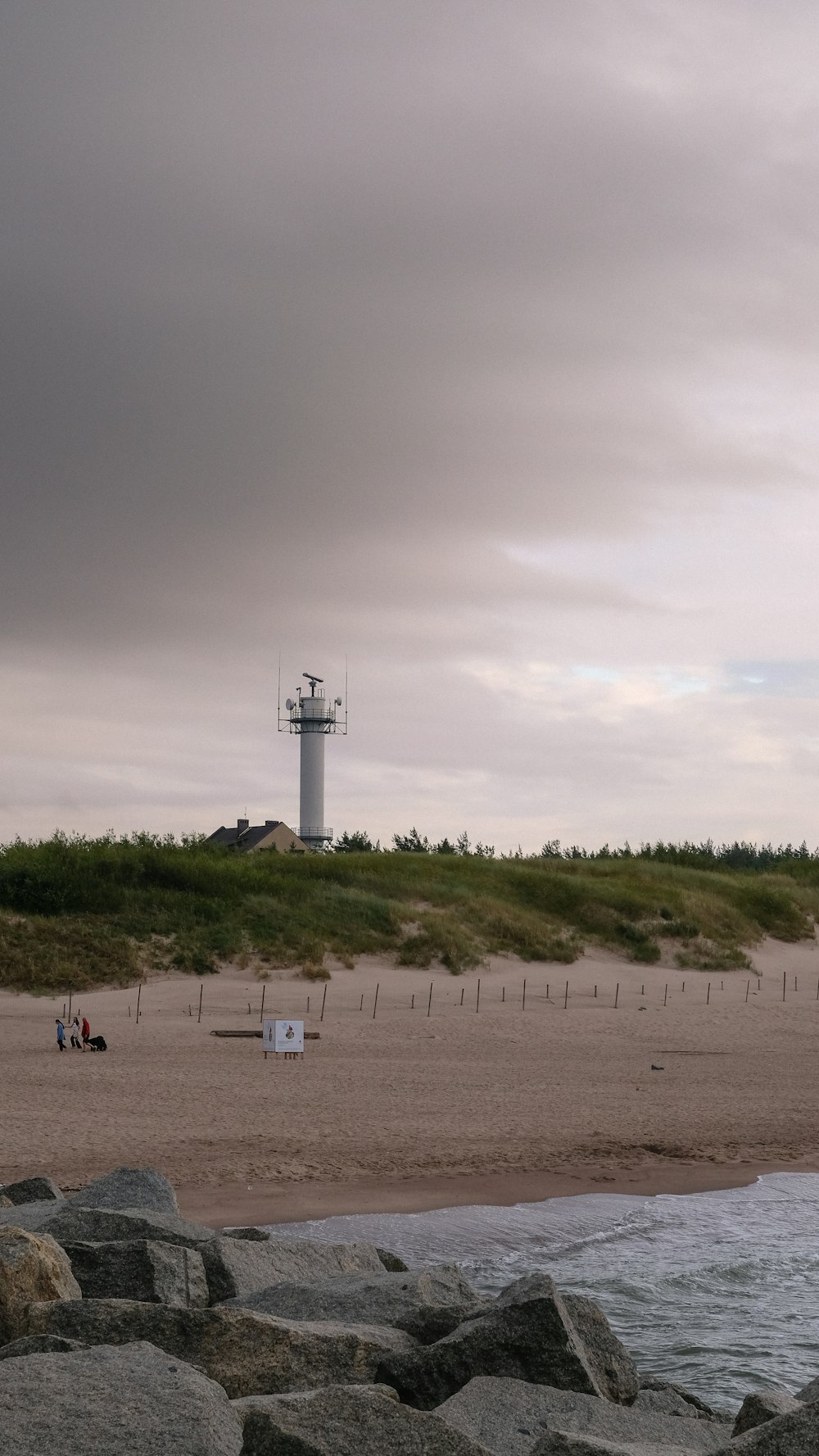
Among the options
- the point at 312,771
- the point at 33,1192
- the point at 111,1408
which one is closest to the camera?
the point at 111,1408

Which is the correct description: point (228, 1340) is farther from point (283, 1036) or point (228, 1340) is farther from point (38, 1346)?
point (283, 1036)

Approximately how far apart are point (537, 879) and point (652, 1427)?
37.8 meters

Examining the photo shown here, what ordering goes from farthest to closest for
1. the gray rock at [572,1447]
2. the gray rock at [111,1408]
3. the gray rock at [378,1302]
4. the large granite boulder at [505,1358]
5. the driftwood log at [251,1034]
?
the driftwood log at [251,1034] → the gray rock at [378,1302] → the large granite boulder at [505,1358] → the gray rock at [111,1408] → the gray rock at [572,1447]

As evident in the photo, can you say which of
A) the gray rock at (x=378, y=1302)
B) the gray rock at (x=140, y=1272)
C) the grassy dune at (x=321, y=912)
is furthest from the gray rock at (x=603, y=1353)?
the grassy dune at (x=321, y=912)

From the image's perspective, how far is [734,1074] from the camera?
23.9 m

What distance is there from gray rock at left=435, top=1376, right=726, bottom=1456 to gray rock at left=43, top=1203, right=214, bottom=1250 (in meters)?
3.06

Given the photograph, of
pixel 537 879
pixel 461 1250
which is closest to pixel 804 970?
pixel 537 879

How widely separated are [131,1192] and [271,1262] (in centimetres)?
257

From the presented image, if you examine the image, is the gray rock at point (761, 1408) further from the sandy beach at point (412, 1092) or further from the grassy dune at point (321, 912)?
the grassy dune at point (321, 912)

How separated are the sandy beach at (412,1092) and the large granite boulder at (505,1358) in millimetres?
6161

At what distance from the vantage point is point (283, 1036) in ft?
78.1

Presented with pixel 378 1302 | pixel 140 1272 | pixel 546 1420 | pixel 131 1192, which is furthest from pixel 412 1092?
pixel 546 1420

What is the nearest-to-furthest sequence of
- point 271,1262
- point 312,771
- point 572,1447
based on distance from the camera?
1. point 572,1447
2. point 271,1262
3. point 312,771

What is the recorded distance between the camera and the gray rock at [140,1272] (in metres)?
8.27
